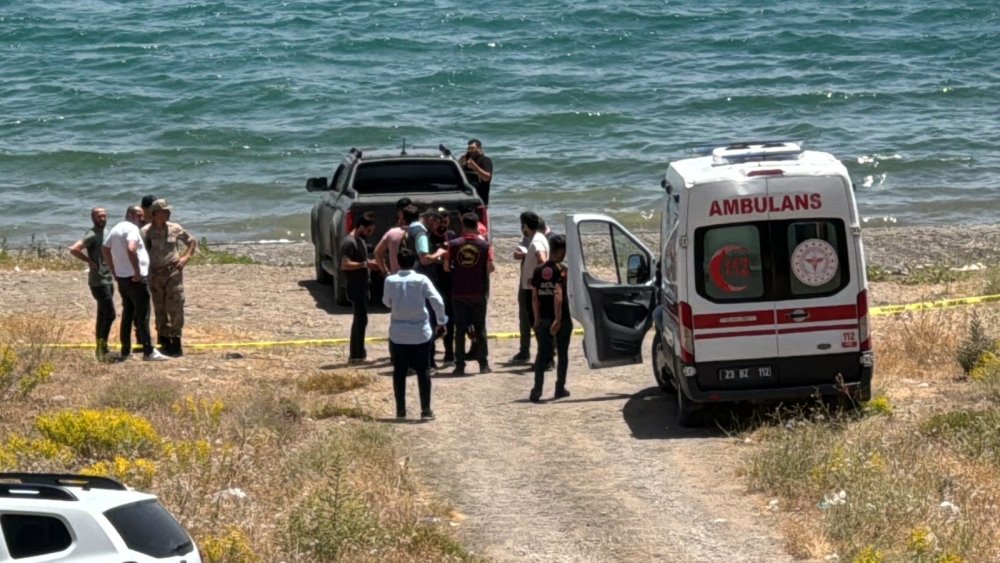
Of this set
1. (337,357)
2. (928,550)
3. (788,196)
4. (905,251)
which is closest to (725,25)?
(905,251)

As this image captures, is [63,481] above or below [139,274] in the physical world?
above

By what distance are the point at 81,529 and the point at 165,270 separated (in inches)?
380

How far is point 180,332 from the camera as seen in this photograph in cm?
1681

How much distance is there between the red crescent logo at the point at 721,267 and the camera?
13188 millimetres

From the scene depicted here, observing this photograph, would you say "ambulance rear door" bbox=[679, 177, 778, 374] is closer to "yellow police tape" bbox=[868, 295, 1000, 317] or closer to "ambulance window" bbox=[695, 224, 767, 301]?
"ambulance window" bbox=[695, 224, 767, 301]

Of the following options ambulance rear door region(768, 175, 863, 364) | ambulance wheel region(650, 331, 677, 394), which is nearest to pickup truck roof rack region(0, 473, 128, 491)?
ambulance rear door region(768, 175, 863, 364)

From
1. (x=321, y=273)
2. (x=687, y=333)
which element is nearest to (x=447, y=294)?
(x=687, y=333)

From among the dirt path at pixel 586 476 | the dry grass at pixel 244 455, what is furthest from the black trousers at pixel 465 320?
the dry grass at pixel 244 455

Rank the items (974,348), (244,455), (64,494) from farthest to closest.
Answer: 1. (974,348)
2. (244,455)
3. (64,494)

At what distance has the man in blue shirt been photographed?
45.0ft

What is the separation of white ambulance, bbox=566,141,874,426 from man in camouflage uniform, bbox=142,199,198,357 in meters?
5.52

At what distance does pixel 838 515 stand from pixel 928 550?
0.96 m

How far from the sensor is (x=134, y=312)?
650 inches

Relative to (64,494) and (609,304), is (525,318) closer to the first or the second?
(609,304)
